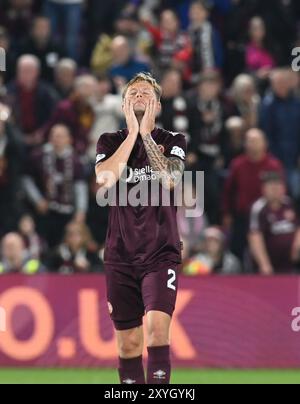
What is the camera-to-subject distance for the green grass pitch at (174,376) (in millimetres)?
12422

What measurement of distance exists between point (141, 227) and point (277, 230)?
679 cm

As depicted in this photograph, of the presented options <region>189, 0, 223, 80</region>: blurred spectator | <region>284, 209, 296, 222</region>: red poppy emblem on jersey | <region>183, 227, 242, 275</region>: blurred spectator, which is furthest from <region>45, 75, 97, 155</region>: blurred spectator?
<region>284, 209, 296, 222</region>: red poppy emblem on jersey

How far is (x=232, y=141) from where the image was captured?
644 inches

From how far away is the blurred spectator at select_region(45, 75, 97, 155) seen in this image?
16.0 metres

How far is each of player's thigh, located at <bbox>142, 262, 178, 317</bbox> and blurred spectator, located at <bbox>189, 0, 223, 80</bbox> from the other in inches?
351

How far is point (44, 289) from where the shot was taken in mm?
13773

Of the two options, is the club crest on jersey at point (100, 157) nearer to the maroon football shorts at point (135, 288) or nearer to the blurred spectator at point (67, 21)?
the maroon football shorts at point (135, 288)

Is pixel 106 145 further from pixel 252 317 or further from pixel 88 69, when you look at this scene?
pixel 88 69

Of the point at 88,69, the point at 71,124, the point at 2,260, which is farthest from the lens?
the point at 88,69

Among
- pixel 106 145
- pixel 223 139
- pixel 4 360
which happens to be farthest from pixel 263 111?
pixel 106 145

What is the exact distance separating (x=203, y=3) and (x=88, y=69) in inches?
74.7

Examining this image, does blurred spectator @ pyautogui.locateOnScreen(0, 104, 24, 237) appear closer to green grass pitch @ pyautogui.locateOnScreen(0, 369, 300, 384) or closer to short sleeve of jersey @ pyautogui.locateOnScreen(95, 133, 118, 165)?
green grass pitch @ pyautogui.locateOnScreen(0, 369, 300, 384)

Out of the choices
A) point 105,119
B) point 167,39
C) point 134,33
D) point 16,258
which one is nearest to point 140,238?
point 16,258

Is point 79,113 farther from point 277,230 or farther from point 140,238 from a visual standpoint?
point 140,238
